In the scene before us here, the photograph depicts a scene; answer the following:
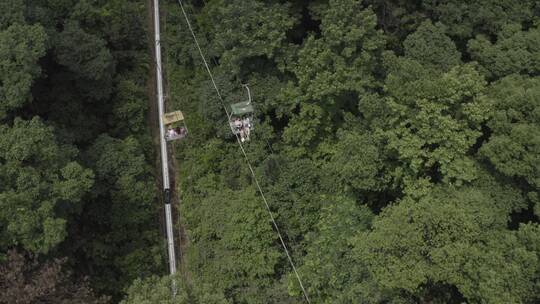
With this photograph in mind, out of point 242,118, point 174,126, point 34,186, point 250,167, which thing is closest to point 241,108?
point 242,118

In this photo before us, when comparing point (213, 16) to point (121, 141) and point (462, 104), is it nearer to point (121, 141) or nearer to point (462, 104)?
point (121, 141)

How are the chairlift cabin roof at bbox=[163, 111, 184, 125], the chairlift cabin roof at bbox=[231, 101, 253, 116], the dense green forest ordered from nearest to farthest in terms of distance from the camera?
1. the dense green forest
2. the chairlift cabin roof at bbox=[231, 101, 253, 116]
3. the chairlift cabin roof at bbox=[163, 111, 184, 125]

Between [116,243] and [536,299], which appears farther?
[116,243]

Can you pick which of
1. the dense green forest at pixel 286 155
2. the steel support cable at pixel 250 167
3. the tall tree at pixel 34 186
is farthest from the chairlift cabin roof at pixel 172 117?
the tall tree at pixel 34 186

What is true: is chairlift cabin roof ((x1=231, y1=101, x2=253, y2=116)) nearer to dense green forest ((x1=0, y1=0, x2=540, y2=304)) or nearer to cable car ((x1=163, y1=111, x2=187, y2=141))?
dense green forest ((x1=0, y1=0, x2=540, y2=304))

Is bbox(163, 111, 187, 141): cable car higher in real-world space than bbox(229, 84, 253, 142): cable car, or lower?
lower

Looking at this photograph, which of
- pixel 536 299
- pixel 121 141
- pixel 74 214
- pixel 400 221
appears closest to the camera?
pixel 536 299

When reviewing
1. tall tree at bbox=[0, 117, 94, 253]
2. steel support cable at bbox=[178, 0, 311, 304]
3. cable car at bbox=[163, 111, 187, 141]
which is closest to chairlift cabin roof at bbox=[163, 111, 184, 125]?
cable car at bbox=[163, 111, 187, 141]

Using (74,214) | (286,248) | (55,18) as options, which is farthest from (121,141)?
(286,248)
